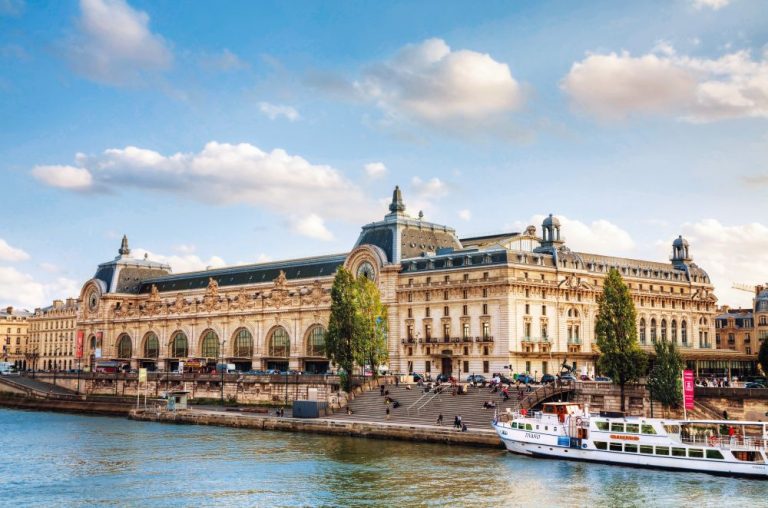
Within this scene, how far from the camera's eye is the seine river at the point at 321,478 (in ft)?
210

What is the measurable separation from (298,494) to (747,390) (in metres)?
49.1

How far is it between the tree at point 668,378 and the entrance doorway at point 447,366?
47.8 meters

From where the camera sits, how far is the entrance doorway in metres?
139

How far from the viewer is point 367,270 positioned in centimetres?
15338

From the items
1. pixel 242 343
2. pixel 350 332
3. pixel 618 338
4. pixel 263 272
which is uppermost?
pixel 263 272

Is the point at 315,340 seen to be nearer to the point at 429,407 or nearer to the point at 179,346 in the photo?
the point at 179,346

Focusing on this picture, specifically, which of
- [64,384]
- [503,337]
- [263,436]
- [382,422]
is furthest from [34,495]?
[64,384]

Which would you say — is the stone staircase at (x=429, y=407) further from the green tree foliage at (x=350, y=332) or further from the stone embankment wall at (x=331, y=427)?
the green tree foliage at (x=350, y=332)

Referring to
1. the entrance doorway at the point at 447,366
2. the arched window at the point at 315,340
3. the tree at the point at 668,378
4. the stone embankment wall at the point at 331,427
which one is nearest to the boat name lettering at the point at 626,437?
the stone embankment wall at the point at 331,427

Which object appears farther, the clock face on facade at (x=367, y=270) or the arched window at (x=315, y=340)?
the arched window at (x=315, y=340)

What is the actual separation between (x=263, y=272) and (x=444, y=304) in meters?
50.1

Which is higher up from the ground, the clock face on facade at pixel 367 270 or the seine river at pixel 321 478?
the clock face on facade at pixel 367 270

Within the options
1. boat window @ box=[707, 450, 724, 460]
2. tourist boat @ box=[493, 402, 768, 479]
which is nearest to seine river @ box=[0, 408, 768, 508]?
tourist boat @ box=[493, 402, 768, 479]

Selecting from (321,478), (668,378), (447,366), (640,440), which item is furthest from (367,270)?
(321,478)
